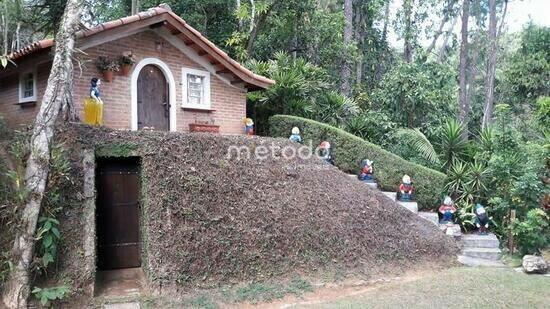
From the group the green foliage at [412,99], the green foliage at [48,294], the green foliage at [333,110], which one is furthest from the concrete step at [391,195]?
the green foliage at [48,294]

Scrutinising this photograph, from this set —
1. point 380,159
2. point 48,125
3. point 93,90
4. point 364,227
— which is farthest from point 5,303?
point 380,159

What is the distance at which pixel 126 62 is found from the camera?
9.45 meters

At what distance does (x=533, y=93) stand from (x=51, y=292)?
19841 millimetres

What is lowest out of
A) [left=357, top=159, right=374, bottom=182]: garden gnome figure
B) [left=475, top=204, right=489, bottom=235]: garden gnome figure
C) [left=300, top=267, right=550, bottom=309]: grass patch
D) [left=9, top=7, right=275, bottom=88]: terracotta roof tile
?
[left=300, top=267, right=550, bottom=309]: grass patch

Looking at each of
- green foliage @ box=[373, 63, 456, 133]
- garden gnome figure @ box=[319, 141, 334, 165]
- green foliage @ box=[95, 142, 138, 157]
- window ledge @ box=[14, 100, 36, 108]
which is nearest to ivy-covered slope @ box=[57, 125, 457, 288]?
green foliage @ box=[95, 142, 138, 157]

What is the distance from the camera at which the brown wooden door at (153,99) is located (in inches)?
393

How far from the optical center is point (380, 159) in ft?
33.8

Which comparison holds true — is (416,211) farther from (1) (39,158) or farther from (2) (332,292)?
(1) (39,158)

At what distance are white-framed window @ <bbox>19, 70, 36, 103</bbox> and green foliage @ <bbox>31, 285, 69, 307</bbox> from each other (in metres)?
5.64

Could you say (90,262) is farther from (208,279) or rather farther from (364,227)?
(364,227)

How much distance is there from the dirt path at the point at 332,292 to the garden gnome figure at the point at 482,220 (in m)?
2.65

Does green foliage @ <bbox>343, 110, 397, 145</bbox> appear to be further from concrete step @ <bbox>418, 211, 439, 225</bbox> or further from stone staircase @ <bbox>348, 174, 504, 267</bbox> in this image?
concrete step @ <bbox>418, 211, 439, 225</bbox>

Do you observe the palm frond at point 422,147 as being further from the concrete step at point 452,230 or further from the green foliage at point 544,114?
the green foliage at point 544,114

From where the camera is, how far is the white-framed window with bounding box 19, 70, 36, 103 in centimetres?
956
